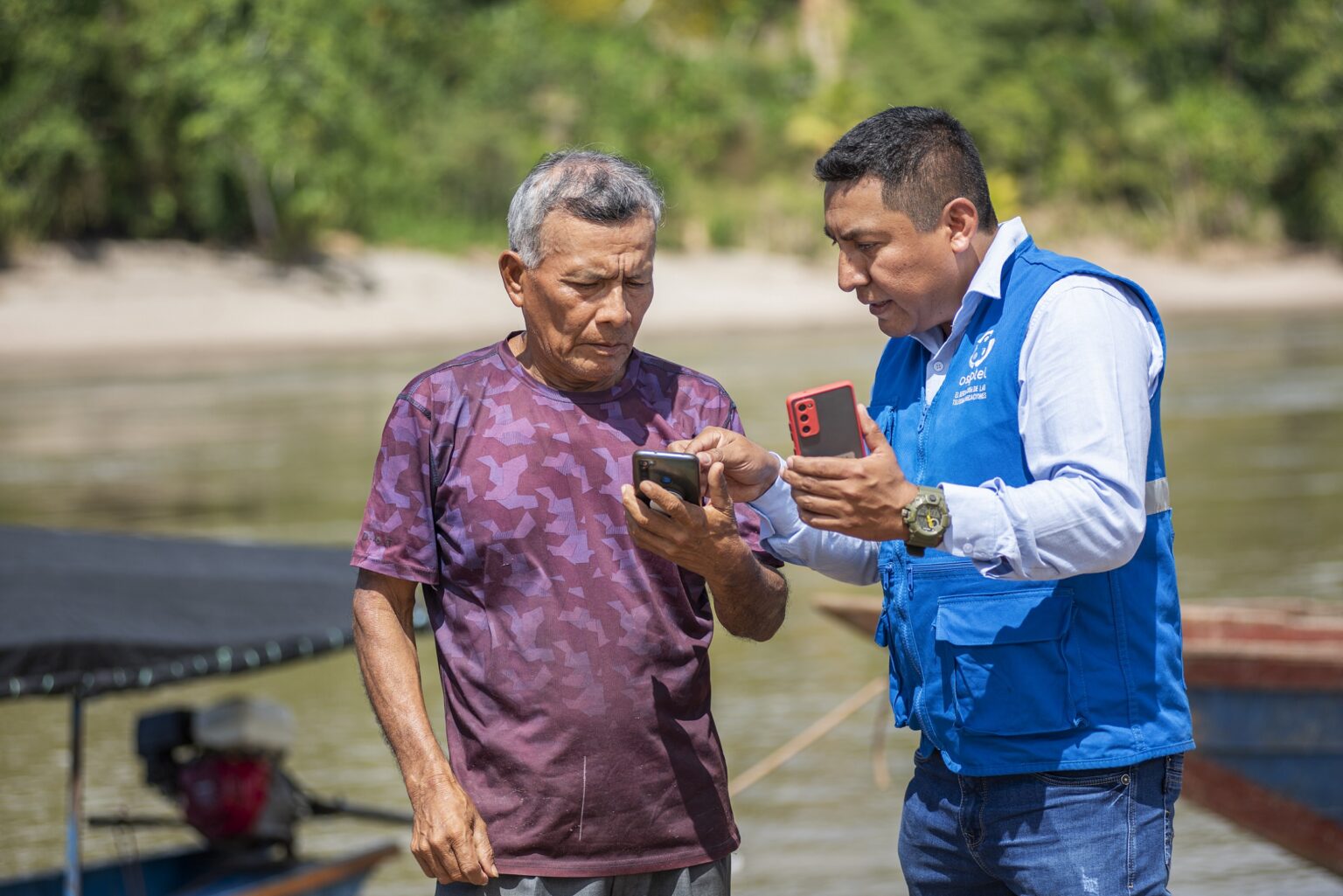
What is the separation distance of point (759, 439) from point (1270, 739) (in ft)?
36.9

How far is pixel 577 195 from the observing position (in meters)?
2.83

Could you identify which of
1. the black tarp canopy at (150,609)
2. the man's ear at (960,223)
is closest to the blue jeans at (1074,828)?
the man's ear at (960,223)

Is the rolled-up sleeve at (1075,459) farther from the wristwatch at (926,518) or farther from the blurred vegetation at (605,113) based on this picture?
the blurred vegetation at (605,113)

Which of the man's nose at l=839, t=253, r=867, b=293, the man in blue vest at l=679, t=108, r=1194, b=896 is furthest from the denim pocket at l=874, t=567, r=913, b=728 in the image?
the man's nose at l=839, t=253, r=867, b=293

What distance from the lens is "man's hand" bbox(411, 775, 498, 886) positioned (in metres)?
2.71

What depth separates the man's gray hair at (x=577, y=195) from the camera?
2.83 metres

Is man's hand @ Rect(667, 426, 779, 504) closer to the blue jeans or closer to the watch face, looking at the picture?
the watch face

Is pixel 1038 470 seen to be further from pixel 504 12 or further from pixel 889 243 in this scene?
pixel 504 12

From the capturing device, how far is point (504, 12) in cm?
4272

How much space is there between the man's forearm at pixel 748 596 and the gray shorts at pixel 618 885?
0.39 m

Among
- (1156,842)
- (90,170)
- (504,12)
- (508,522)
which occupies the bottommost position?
(1156,842)

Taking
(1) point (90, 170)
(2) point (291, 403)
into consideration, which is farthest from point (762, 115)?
(2) point (291, 403)

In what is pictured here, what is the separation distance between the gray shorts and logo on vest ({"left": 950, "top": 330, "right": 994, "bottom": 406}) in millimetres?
879

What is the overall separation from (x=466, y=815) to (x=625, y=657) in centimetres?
36
